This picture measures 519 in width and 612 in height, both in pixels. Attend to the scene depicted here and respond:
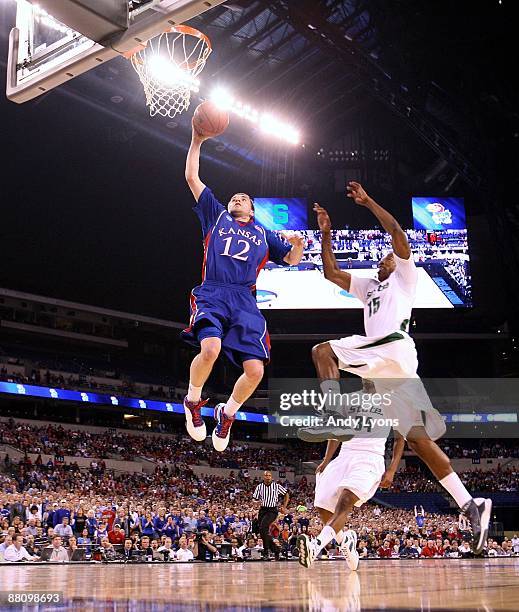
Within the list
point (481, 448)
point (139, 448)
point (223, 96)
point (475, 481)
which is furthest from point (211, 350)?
point (481, 448)

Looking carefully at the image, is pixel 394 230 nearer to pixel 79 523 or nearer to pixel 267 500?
pixel 267 500

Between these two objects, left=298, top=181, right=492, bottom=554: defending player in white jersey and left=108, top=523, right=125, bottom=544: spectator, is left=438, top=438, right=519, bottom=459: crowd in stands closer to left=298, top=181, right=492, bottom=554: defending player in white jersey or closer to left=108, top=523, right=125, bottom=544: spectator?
left=108, top=523, right=125, bottom=544: spectator

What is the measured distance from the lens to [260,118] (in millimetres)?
25891

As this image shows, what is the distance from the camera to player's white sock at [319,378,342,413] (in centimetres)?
533

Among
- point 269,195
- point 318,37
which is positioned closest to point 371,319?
point 318,37

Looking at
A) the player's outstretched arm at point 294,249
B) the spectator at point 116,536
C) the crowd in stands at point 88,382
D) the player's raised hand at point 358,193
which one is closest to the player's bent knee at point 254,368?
the player's outstretched arm at point 294,249

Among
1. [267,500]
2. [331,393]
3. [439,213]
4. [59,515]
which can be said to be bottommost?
[59,515]

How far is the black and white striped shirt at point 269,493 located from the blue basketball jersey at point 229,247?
743 cm

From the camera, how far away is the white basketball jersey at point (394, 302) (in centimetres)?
589

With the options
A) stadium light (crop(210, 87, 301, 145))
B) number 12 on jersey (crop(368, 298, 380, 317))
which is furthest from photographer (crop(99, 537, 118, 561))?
stadium light (crop(210, 87, 301, 145))

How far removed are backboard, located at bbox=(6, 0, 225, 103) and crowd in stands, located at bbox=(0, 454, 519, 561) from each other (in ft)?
22.2

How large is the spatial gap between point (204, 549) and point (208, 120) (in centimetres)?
1151

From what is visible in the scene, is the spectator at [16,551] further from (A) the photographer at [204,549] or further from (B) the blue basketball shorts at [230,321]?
(B) the blue basketball shorts at [230,321]

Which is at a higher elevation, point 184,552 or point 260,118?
point 260,118
